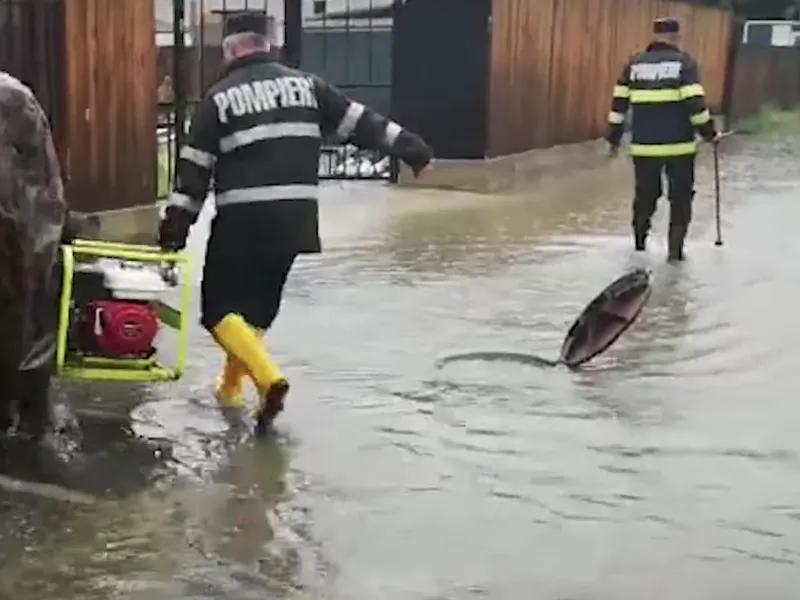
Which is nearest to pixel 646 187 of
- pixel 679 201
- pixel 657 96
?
pixel 679 201

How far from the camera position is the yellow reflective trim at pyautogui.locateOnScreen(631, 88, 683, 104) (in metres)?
11.7

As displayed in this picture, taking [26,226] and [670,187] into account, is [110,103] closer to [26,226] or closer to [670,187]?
[670,187]

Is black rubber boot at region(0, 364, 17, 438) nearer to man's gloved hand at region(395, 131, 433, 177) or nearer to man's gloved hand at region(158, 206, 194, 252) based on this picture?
man's gloved hand at region(158, 206, 194, 252)

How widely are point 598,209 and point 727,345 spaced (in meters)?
7.34

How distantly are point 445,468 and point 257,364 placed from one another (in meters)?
0.97

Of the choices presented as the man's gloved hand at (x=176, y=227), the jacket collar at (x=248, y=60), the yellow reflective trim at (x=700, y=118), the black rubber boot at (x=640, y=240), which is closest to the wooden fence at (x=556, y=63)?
the black rubber boot at (x=640, y=240)

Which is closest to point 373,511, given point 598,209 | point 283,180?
point 283,180

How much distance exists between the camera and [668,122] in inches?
462

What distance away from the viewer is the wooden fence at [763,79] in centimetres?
3225

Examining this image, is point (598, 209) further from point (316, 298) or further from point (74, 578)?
point (74, 578)

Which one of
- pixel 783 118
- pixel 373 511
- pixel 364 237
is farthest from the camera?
pixel 783 118

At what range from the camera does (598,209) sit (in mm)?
15852

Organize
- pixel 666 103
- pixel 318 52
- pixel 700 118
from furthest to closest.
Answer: pixel 318 52
pixel 666 103
pixel 700 118

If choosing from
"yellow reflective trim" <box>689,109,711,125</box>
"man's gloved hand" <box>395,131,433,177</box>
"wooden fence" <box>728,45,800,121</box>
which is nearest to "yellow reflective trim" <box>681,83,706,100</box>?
"yellow reflective trim" <box>689,109,711,125</box>
